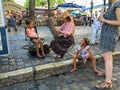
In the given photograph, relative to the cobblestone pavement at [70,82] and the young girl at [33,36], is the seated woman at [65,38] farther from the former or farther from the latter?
the cobblestone pavement at [70,82]

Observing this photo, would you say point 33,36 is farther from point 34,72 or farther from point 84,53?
point 84,53

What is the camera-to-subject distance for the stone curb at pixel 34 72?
4.92 meters

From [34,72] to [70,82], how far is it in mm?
923

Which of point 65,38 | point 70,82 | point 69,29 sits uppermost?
point 69,29

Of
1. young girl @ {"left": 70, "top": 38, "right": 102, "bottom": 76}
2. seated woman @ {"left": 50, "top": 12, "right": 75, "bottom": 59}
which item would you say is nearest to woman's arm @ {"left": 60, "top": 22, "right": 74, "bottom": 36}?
seated woman @ {"left": 50, "top": 12, "right": 75, "bottom": 59}

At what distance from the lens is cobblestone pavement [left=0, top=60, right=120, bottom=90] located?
4586mm

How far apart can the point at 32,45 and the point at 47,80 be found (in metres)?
2.06

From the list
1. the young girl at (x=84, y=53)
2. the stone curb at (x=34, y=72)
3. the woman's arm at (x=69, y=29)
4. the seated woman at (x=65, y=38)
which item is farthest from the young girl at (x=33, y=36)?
the young girl at (x=84, y=53)

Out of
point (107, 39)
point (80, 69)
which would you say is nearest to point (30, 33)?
point (80, 69)

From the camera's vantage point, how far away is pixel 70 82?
4.86 metres

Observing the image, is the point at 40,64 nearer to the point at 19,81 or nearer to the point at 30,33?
the point at 19,81

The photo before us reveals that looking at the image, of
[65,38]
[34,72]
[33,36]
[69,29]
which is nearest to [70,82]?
[34,72]

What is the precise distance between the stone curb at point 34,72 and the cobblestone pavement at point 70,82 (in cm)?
14

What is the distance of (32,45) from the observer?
272 inches
